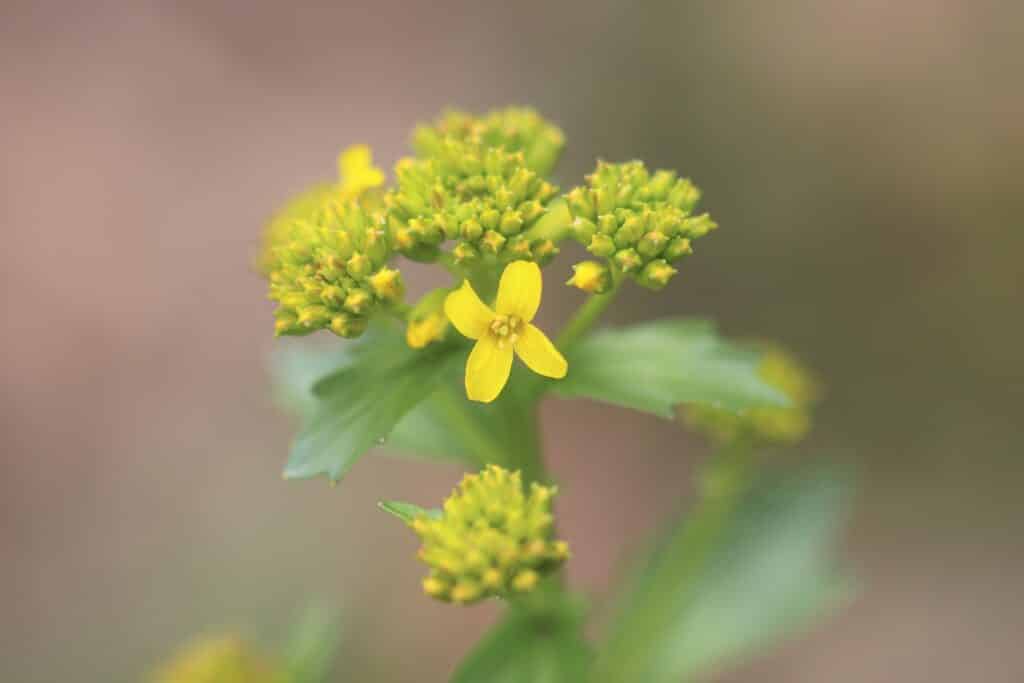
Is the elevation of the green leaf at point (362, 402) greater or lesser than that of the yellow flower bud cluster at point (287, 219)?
lesser

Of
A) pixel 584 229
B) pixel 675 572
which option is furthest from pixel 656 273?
pixel 675 572

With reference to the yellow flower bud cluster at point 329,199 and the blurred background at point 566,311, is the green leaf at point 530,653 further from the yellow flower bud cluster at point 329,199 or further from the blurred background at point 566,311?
the blurred background at point 566,311

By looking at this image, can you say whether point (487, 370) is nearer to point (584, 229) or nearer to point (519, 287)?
point (519, 287)

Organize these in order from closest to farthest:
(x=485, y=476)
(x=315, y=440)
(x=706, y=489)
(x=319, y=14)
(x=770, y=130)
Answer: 1. (x=485, y=476)
2. (x=315, y=440)
3. (x=706, y=489)
4. (x=770, y=130)
5. (x=319, y=14)

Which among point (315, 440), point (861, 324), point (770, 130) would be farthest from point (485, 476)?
point (770, 130)

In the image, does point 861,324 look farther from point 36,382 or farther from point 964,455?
point 36,382

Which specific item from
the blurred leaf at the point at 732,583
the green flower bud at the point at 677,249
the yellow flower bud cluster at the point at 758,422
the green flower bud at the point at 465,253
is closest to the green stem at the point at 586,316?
the green flower bud at the point at 677,249
